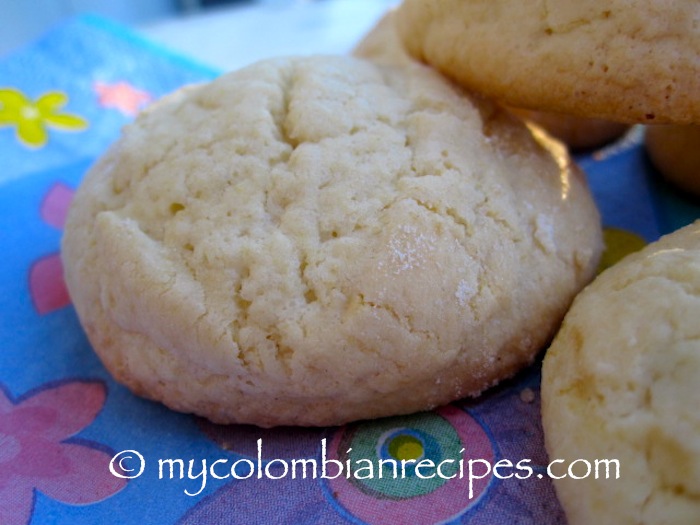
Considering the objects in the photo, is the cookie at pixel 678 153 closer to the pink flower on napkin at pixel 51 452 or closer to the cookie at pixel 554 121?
the cookie at pixel 554 121

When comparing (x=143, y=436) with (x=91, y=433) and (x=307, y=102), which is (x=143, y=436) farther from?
(x=307, y=102)

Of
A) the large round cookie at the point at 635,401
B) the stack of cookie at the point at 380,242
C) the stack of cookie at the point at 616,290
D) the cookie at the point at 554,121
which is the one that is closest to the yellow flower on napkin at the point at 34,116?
the stack of cookie at the point at 380,242

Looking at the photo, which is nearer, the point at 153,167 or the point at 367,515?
the point at 367,515

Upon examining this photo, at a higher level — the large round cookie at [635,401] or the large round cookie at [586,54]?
the large round cookie at [586,54]

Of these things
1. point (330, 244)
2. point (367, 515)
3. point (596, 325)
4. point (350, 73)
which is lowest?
point (367, 515)

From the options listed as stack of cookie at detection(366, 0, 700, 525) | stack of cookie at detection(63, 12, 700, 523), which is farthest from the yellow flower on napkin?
stack of cookie at detection(366, 0, 700, 525)

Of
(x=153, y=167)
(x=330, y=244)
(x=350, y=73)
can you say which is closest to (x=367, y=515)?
(x=330, y=244)

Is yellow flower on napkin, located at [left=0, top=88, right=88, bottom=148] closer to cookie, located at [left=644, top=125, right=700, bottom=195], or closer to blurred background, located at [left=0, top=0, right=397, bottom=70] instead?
blurred background, located at [left=0, top=0, right=397, bottom=70]
